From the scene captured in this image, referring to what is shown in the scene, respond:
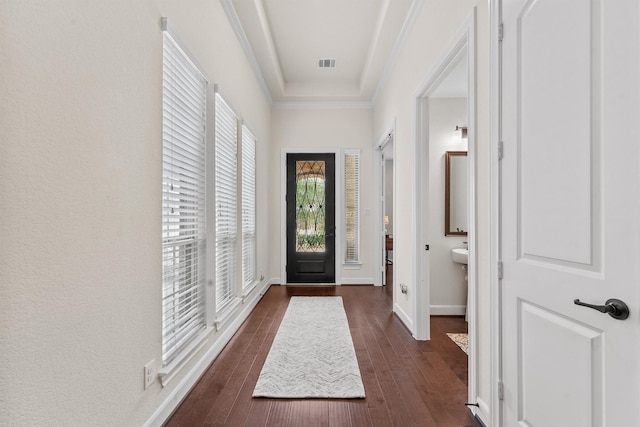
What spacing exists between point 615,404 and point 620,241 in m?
0.52

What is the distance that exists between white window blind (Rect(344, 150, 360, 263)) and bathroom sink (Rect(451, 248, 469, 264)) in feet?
6.21

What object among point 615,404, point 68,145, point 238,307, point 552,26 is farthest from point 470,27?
point 238,307

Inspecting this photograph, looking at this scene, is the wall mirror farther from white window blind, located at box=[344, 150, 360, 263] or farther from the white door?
the white door

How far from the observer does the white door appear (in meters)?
1.02

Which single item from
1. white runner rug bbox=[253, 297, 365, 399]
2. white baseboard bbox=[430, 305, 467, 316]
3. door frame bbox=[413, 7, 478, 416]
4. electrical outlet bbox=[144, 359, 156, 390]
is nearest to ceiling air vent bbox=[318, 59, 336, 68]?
door frame bbox=[413, 7, 478, 416]

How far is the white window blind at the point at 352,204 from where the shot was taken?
18.0 feet

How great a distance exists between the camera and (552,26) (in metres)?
1.30

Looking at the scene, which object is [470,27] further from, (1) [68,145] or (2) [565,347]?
(1) [68,145]

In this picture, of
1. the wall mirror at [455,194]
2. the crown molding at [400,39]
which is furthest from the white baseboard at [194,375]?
the crown molding at [400,39]

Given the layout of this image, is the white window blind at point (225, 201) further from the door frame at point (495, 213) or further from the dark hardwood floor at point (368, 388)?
the door frame at point (495, 213)

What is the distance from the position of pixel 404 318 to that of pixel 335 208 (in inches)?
94.3

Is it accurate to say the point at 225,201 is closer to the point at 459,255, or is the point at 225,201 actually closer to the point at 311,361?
the point at 311,361

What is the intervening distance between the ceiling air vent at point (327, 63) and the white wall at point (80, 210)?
291 centimetres

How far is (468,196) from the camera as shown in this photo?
218 centimetres
